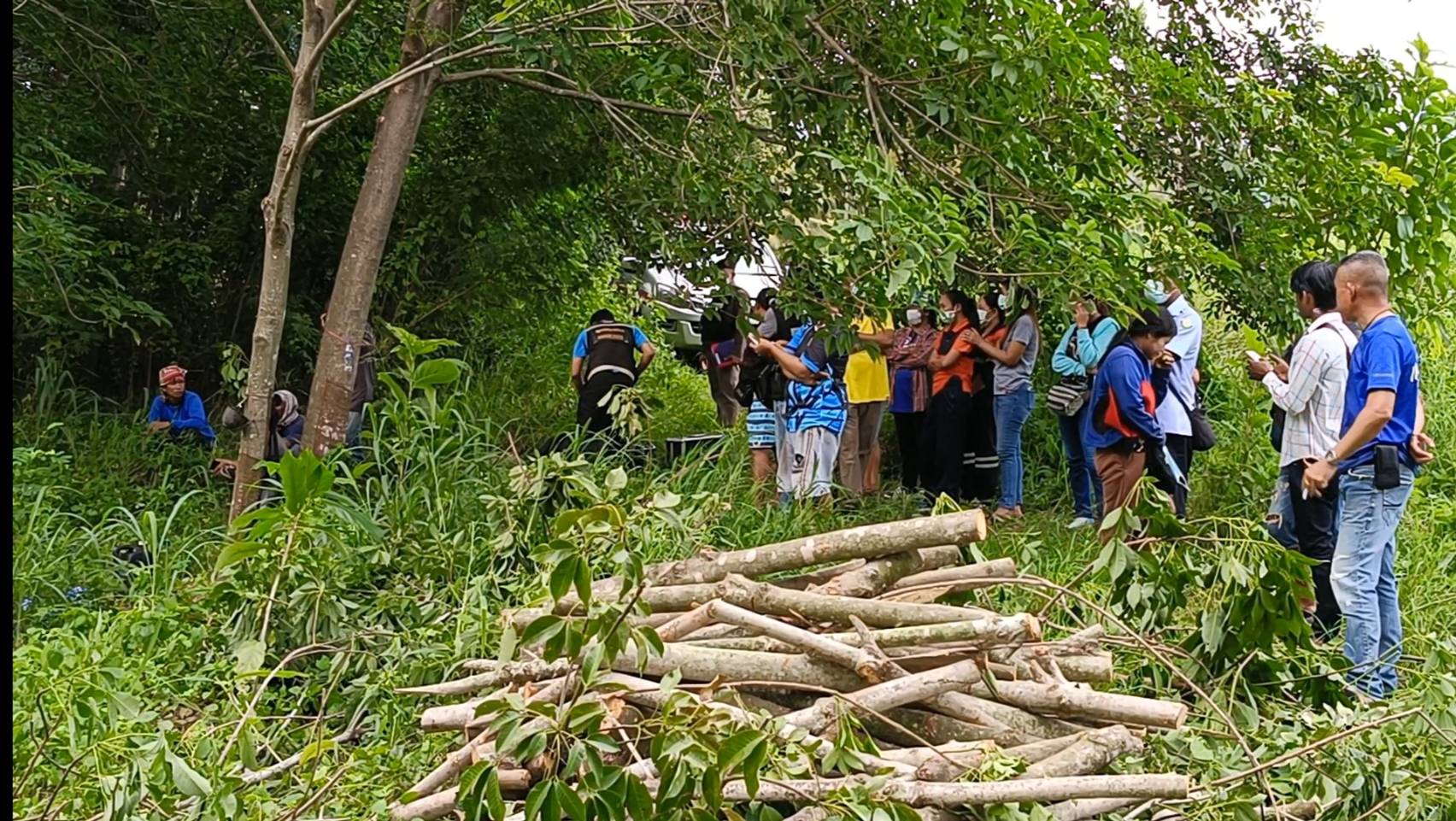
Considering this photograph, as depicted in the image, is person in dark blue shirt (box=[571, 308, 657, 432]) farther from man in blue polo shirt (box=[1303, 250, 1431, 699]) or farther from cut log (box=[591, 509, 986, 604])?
man in blue polo shirt (box=[1303, 250, 1431, 699])

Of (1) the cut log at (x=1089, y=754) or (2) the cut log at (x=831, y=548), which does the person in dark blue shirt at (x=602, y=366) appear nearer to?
(2) the cut log at (x=831, y=548)

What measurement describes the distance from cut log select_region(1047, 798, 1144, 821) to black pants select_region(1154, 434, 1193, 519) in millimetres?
3765

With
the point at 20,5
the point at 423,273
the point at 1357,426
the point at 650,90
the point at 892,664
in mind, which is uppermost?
the point at 20,5

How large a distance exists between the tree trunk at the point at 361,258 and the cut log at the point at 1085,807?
14.3 feet

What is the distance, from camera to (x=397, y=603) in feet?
15.9

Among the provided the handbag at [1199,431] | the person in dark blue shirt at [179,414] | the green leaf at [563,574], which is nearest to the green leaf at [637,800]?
the green leaf at [563,574]

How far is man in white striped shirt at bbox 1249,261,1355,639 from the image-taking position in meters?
5.27

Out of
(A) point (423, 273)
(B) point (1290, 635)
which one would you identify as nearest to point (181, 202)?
(A) point (423, 273)

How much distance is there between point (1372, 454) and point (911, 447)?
3.87m

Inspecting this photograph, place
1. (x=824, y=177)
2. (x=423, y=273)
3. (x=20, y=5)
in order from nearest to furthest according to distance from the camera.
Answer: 1. (x=824, y=177)
2. (x=20, y=5)
3. (x=423, y=273)

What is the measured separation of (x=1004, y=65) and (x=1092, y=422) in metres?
2.22

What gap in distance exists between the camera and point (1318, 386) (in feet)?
17.4

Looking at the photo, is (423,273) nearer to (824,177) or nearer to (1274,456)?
(824,177)

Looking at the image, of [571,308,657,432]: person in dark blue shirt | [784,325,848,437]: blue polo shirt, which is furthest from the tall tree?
[784,325,848,437]: blue polo shirt
